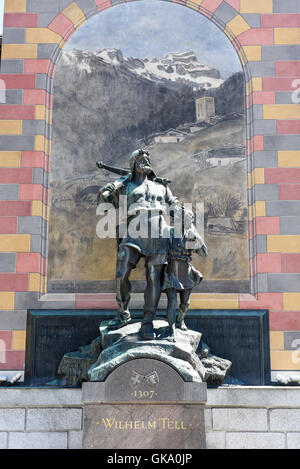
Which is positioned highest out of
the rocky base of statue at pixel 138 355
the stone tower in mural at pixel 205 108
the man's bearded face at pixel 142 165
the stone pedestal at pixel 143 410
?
the stone tower in mural at pixel 205 108

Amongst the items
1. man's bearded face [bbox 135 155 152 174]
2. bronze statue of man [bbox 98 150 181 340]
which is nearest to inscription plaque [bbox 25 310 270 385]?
bronze statue of man [bbox 98 150 181 340]

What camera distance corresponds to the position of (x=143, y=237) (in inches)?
350

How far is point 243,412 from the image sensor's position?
8719 mm

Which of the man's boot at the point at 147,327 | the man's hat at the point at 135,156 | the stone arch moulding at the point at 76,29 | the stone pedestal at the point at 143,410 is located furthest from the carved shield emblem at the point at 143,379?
the man's hat at the point at 135,156

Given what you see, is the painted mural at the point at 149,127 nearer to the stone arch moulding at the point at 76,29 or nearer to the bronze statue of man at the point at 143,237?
the stone arch moulding at the point at 76,29

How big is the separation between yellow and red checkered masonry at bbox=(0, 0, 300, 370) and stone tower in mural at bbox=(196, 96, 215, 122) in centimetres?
55

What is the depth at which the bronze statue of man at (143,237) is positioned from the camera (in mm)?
8812

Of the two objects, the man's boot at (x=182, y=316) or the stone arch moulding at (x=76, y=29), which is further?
the stone arch moulding at (x=76, y=29)

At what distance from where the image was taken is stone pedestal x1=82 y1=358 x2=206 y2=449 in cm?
792

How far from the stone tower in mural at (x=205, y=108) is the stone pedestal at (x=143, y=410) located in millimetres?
4110

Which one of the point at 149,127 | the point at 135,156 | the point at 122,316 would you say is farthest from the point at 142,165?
the point at 122,316

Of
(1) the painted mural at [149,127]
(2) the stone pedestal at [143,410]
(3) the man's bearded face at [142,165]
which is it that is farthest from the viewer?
(1) the painted mural at [149,127]

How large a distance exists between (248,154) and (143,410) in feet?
13.8
